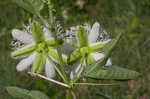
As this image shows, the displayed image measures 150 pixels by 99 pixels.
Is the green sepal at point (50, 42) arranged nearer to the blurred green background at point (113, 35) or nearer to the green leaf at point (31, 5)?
the green leaf at point (31, 5)

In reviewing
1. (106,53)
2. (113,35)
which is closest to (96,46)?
(106,53)

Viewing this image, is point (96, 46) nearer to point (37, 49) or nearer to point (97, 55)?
point (97, 55)

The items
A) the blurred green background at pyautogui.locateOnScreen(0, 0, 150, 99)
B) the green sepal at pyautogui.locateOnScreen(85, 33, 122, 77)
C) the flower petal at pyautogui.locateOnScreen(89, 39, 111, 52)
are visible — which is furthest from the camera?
the blurred green background at pyautogui.locateOnScreen(0, 0, 150, 99)

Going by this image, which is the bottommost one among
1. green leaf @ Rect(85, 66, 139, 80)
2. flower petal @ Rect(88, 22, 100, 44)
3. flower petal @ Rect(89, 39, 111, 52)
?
green leaf @ Rect(85, 66, 139, 80)

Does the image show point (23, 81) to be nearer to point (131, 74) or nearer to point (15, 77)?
point (15, 77)

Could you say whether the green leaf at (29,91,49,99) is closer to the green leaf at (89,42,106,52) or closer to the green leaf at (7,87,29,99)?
the green leaf at (7,87,29,99)

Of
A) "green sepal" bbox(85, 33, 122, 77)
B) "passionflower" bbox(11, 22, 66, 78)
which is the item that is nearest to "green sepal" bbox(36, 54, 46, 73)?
"passionflower" bbox(11, 22, 66, 78)

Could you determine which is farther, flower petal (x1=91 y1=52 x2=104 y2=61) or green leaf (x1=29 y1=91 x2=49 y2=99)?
flower petal (x1=91 y1=52 x2=104 y2=61)
